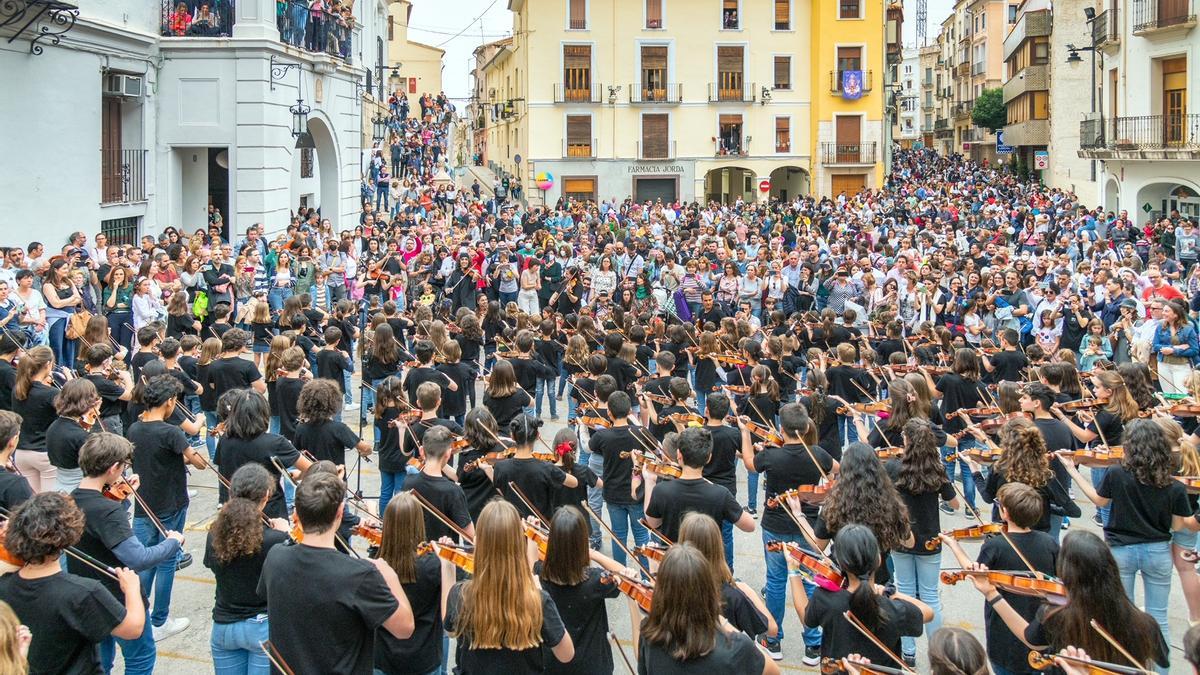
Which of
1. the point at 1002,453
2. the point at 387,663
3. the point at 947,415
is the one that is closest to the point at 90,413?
the point at 387,663

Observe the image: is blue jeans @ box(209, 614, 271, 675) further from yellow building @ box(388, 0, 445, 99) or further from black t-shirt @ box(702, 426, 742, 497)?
yellow building @ box(388, 0, 445, 99)

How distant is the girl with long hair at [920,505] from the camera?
668 cm

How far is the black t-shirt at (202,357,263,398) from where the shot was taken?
9508 mm

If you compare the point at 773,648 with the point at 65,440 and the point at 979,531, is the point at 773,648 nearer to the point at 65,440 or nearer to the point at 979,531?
the point at 979,531

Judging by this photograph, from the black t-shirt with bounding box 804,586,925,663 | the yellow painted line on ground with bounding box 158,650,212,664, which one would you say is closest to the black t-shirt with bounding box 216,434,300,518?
the yellow painted line on ground with bounding box 158,650,212,664

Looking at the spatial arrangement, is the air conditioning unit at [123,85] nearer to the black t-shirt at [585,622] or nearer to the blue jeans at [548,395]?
the blue jeans at [548,395]

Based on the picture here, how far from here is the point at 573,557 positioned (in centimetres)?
484

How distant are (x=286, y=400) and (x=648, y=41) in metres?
40.0

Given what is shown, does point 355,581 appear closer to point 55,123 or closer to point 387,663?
point 387,663

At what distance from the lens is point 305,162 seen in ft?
86.2

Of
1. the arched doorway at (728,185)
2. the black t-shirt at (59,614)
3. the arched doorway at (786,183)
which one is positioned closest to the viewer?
the black t-shirt at (59,614)

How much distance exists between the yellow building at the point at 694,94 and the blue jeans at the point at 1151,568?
132 feet

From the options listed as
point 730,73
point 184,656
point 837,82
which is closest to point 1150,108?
point 837,82

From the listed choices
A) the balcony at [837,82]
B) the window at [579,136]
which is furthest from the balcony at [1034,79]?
the window at [579,136]
